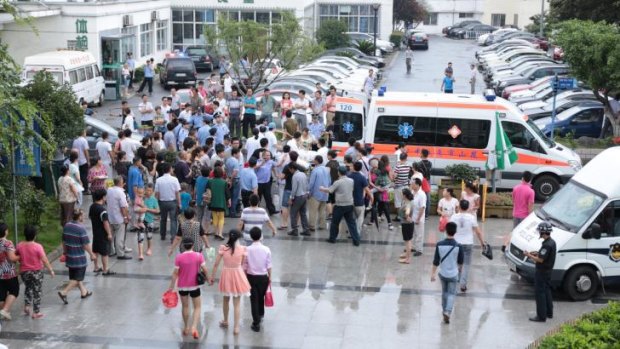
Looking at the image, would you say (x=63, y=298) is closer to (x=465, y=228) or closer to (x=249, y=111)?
(x=465, y=228)

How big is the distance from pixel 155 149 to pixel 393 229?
564 cm

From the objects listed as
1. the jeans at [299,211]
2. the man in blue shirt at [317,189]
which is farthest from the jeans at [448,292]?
the man in blue shirt at [317,189]

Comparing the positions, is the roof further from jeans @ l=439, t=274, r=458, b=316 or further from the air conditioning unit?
the air conditioning unit

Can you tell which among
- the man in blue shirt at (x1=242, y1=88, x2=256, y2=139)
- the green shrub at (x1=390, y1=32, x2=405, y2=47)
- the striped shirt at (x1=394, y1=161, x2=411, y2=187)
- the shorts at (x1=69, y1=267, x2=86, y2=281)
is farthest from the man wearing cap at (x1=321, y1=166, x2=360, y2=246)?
the green shrub at (x1=390, y1=32, x2=405, y2=47)

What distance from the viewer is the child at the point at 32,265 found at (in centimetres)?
1292

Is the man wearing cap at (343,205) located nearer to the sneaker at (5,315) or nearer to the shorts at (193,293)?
the shorts at (193,293)

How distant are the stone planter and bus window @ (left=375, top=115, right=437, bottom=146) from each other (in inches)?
94.3

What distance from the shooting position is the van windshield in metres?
14.5

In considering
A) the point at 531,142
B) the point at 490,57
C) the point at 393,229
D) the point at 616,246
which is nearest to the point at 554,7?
the point at 490,57

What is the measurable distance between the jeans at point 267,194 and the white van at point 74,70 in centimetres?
1299

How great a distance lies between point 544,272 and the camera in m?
→ 13.2

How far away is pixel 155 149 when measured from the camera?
20031 mm

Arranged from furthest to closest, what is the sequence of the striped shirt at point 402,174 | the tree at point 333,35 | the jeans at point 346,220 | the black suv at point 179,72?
the tree at point 333,35 < the black suv at point 179,72 < the striped shirt at point 402,174 < the jeans at point 346,220

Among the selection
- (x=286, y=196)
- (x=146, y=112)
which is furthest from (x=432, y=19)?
(x=286, y=196)
